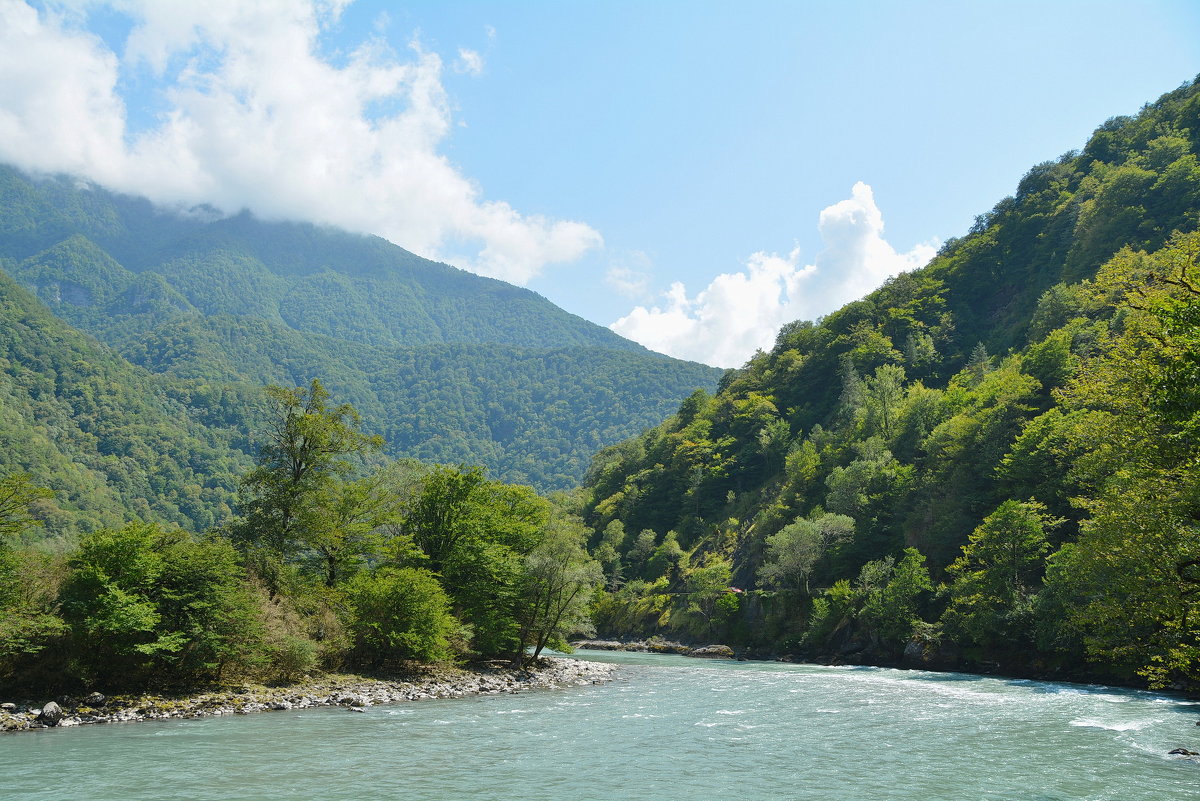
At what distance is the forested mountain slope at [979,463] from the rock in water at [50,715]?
3579 cm

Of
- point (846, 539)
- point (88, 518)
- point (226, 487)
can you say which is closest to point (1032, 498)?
point (846, 539)

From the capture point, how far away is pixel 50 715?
85.8ft

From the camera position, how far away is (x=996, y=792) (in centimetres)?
1984

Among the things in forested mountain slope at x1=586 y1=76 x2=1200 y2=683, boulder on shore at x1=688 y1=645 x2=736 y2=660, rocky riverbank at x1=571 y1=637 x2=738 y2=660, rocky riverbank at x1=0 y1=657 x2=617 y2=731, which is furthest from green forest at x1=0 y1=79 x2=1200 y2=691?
boulder on shore at x1=688 y1=645 x2=736 y2=660

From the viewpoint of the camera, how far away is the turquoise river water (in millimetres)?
19844

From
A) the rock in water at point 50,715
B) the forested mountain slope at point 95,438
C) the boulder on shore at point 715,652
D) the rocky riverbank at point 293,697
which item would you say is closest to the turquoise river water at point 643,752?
the rock in water at point 50,715

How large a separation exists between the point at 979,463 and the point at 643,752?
5025 cm

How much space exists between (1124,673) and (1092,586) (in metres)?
6.88

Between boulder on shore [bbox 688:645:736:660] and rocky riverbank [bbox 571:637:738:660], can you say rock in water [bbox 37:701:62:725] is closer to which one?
rocky riverbank [bbox 571:637:738:660]

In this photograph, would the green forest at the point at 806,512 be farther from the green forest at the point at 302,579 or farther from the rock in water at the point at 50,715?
the rock in water at the point at 50,715

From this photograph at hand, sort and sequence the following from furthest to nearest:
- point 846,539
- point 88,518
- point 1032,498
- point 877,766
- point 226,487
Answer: point 226,487
point 88,518
point 846,539
point 1032,498
point 877,766

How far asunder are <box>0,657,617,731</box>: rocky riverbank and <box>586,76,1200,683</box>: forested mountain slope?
2935cm

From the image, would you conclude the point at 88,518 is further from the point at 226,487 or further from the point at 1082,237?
the point at 1082,237

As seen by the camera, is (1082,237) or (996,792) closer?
(996,792)
